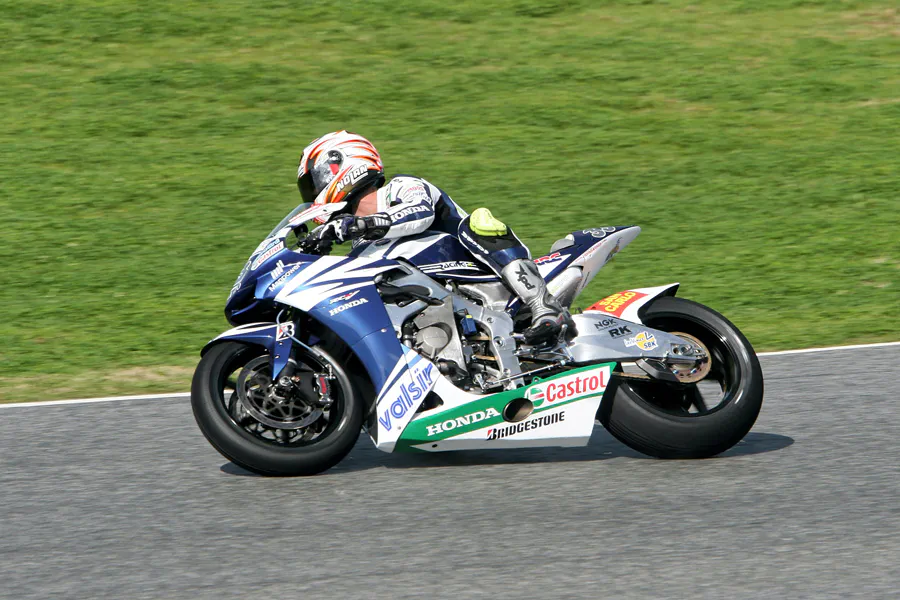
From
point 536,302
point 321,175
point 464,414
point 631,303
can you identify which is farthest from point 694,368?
point 321,175

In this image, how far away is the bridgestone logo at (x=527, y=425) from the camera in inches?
238

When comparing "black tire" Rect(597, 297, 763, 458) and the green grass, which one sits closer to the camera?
"black tire" Rect(597, 297, 763, 458)

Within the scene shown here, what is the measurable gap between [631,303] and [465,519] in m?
1.58

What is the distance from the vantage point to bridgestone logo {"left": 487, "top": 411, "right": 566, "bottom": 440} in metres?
6.04

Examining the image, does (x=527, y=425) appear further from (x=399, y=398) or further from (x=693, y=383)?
(x=693, y=383)

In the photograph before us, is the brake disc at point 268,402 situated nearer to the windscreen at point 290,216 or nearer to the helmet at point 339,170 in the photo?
the windscreen at point 290,216

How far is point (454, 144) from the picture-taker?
1500cm

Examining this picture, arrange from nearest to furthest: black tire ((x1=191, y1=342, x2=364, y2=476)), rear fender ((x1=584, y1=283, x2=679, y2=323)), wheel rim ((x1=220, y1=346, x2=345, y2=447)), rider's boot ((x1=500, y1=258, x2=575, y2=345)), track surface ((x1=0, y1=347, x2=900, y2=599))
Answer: track surface ((x1=0, y1=347, x2=900, y2=599)) < black tire ((x1=191, y1=342, x2=364, y2=476)) < wheel rim ((x1=220, y1=346, x2=345, y2=447)) < rider's boot ((x1=500, y1=258, x2=575, y2=345)) < rear fender ((x1=584, y1=283, x2=679, y2=323))

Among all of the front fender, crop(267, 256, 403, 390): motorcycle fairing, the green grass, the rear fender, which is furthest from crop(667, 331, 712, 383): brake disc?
the green grass

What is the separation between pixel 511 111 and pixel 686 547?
11.5 m

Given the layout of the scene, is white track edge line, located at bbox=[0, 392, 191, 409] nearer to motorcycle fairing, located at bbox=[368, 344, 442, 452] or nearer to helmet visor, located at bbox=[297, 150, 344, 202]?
helmet visor, located at bbox=[297, 150, 344, 202]

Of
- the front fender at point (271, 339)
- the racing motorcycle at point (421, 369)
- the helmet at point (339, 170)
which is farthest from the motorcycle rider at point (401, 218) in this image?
the front fender at point (271, 339)

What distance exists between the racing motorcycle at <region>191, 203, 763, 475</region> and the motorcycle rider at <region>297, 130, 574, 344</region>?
0.13 m

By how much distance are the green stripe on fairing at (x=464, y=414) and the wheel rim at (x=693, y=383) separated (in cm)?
41
